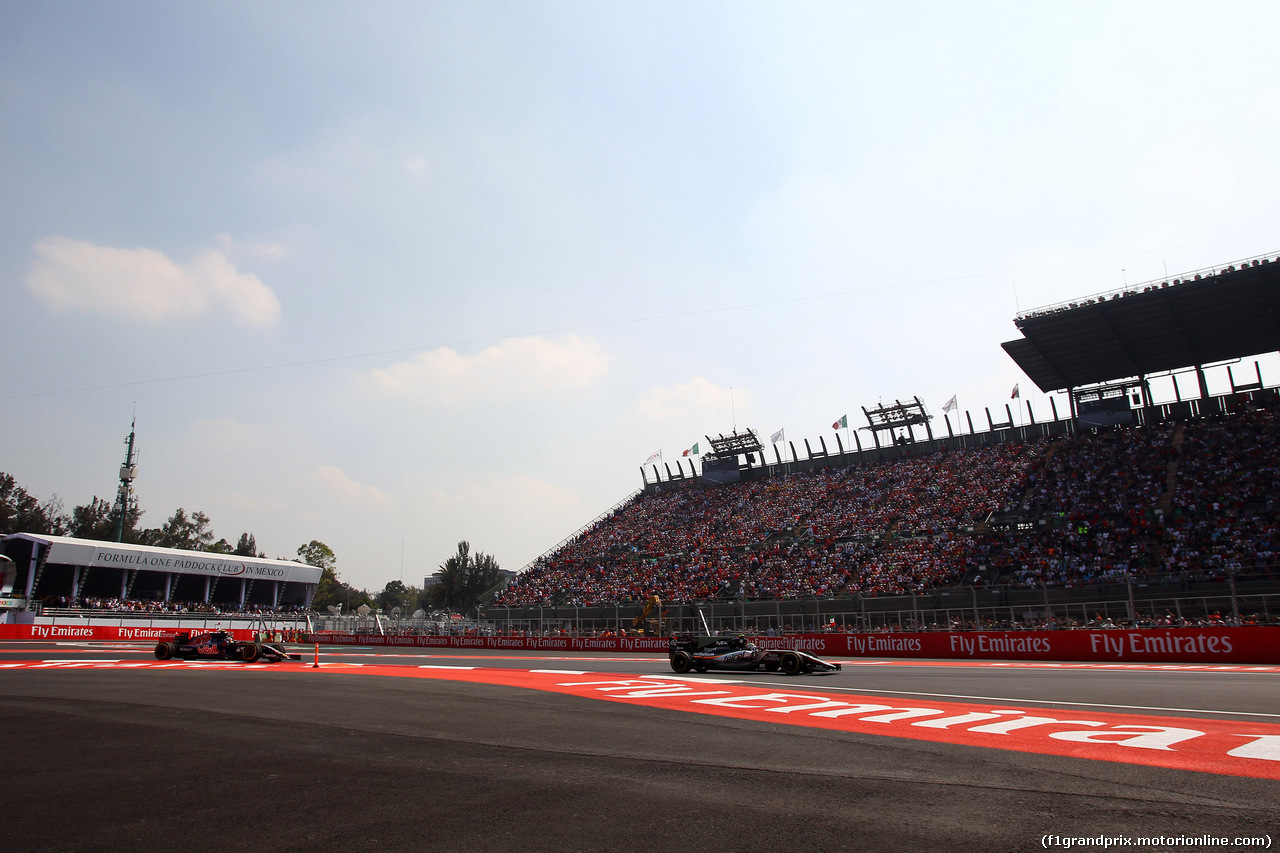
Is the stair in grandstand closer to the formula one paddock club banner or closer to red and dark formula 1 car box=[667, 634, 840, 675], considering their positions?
the formula one paddock club banner

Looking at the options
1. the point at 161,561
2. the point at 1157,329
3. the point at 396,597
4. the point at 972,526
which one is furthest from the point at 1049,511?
the point at 396,597

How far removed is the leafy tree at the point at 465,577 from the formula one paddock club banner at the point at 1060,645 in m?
58.4

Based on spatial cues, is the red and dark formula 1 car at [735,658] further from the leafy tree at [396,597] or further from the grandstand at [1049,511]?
the leafy tree at [396,597]

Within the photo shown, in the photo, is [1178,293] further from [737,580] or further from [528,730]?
[528,730]

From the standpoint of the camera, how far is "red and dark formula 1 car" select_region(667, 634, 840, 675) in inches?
757

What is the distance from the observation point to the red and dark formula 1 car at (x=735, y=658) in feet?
63.1

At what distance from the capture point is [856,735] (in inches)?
352

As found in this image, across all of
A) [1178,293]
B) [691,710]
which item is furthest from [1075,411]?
[691,710]

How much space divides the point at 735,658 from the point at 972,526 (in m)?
27.5

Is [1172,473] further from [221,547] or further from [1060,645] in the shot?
[221,547]

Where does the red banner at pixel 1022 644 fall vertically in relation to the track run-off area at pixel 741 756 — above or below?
below

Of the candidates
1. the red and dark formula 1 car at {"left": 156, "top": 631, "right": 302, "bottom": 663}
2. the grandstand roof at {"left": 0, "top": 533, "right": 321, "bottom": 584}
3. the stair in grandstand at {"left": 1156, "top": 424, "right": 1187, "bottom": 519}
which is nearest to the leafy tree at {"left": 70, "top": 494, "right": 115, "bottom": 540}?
the grandstand roof at {"left": 0, "top": 533, "right": 321, "bottom": 584}

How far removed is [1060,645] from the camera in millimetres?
26266

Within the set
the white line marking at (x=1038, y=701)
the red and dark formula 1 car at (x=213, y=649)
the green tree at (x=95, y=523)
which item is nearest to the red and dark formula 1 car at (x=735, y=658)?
the white line marking at (x=1038, y=701)
